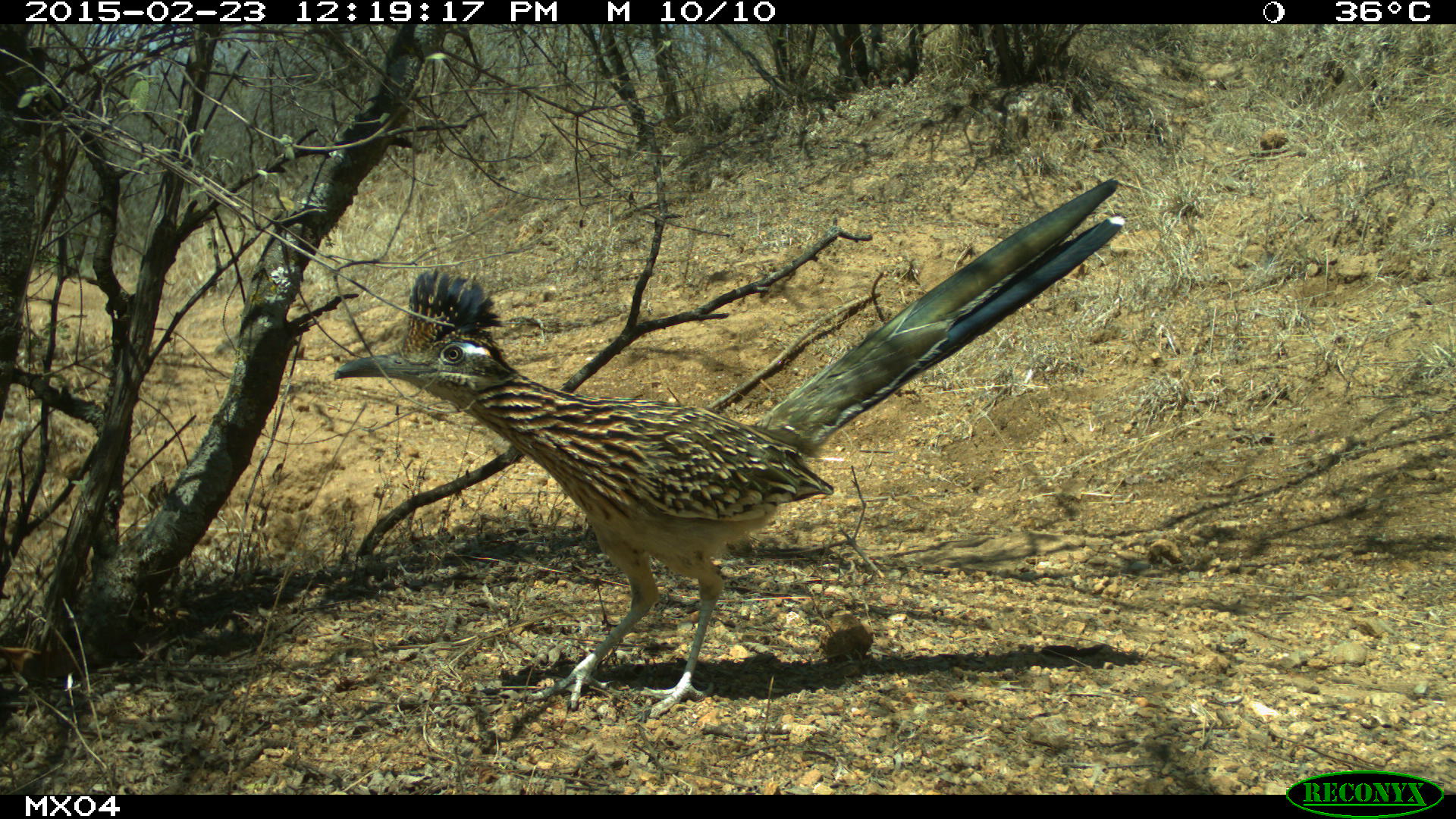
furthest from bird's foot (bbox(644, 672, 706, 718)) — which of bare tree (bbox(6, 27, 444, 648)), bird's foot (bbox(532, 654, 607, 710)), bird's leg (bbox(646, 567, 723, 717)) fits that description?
bare tree (bbox(6, 27, 444, 648))

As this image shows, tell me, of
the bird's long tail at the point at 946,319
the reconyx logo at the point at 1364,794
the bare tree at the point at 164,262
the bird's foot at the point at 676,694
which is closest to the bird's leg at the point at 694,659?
the bird's foot at the point at 676,694

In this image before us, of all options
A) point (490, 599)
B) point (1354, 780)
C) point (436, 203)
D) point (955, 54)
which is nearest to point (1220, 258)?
point (955, 54)

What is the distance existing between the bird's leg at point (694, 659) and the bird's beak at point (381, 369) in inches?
Result: 53.0

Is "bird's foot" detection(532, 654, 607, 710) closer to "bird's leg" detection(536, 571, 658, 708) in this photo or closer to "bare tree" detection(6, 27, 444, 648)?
"bird's leg" detection(536, 571, 658, 708)

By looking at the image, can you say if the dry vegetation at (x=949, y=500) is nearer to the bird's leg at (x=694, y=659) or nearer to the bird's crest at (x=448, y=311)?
the bird's leg at (x=694, y=659)

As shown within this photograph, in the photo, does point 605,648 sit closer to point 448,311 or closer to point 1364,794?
point 448,311

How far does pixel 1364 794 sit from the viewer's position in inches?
120

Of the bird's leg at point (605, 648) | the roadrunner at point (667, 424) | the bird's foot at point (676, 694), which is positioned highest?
the roadrunner at point (667, 424)

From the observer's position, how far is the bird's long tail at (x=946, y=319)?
405 centimetres

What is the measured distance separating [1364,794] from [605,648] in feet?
8.54

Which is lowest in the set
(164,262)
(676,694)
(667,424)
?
(676,694)

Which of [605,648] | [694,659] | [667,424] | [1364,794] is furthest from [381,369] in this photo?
[1364,794]

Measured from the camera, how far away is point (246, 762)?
3160 millimetres
